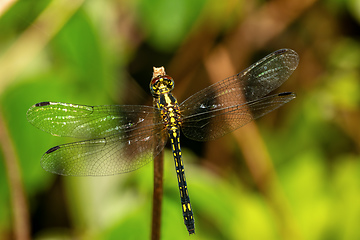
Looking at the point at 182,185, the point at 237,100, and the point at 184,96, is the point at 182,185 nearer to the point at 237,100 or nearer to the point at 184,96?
the point at 237,100

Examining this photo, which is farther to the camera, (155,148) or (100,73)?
(100,73)

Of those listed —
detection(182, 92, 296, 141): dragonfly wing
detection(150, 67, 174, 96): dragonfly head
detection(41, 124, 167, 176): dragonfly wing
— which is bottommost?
detection(41, 124, 167, 176): dragonfly wing

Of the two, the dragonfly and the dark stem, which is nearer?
the dark stem

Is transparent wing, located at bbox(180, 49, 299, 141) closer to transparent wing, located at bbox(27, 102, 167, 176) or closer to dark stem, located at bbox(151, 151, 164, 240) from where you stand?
transparent wing, located at bbox(27, 102, 167, 176)

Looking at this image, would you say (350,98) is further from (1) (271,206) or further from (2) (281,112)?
(1) (271,206)

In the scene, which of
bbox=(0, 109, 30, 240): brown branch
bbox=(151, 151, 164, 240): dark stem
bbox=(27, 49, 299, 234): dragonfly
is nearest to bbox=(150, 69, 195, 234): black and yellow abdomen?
bbox=(27, 49, 299, 234): dragonfly

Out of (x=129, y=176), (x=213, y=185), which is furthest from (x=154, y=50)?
(x=213, y=185)
